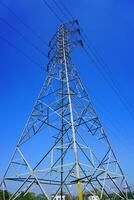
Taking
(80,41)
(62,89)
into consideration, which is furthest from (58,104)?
(80,41)

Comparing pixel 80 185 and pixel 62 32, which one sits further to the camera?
pixel 62 32

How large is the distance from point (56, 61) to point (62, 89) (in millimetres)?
3348

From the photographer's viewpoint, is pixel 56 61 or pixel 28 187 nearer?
pixel 28 187

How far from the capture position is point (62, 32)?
24.3 meters

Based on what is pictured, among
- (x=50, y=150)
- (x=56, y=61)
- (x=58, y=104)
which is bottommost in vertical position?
(x=50, y=150)

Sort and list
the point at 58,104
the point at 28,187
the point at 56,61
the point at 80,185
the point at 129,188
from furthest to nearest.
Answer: the point at 56,61
the point at 58,104
the point at 129,188
the point at 28,187
the point at 80,185

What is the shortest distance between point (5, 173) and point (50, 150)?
2.84m


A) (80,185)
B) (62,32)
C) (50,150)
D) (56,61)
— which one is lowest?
(80,185)

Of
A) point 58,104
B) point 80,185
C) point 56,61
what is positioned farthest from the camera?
point 56,61

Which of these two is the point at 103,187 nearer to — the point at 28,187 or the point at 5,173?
the point at 28,187

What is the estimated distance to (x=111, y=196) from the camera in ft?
64.2

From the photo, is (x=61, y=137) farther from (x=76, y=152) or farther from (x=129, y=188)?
(x=129, y=188)

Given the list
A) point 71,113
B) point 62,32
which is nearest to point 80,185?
point 71,113

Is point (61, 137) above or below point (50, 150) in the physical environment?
above
